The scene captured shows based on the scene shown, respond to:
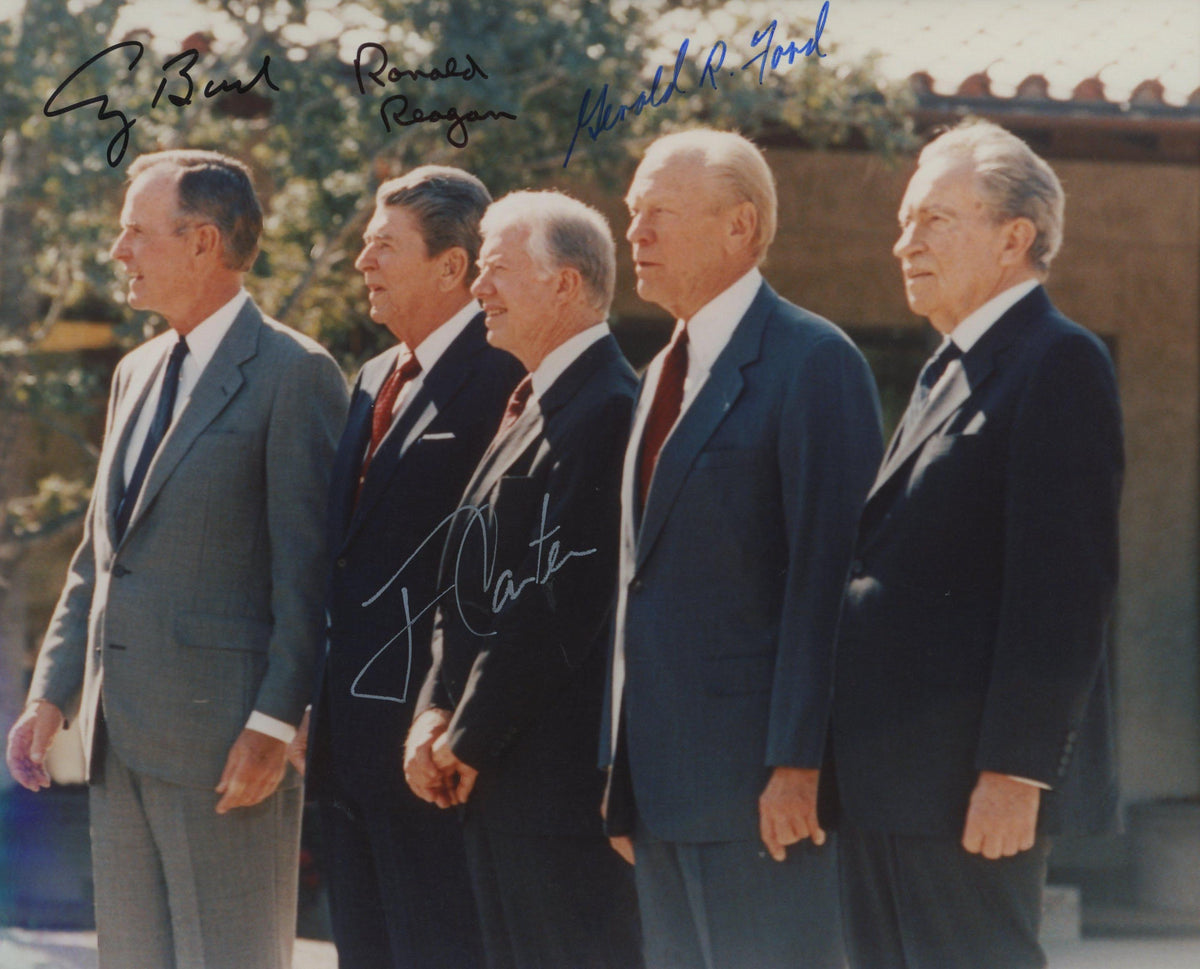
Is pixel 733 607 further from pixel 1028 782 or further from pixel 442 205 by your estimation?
pixel 442 205

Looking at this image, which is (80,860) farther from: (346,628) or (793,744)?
(793,744)

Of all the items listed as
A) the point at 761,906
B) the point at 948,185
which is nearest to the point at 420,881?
the point at 761,906

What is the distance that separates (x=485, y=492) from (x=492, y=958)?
0.86 m

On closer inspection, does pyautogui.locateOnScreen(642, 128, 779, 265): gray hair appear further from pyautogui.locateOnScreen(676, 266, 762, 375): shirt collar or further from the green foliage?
the green foliage

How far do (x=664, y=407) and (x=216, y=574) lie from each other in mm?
1050

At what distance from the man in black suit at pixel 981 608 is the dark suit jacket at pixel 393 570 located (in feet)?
3.27

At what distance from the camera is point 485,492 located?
3.27 metres

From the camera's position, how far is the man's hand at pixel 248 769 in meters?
3.46

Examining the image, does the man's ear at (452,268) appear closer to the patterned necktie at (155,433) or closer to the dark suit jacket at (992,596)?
the patterned necktie at (155,433)

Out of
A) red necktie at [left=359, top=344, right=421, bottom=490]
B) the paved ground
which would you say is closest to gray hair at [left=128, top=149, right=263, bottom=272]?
red necktie at [left=359, top=344, right=421, bottom=490]

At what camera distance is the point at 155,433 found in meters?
3.64

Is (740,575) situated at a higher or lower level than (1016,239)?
lower
